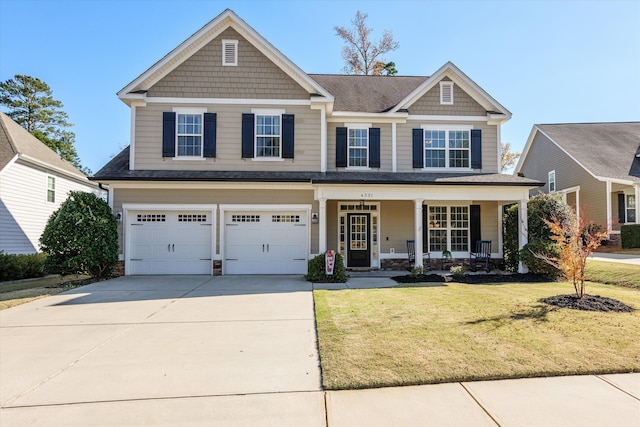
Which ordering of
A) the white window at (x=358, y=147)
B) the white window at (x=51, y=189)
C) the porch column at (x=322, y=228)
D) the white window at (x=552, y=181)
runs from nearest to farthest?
the porch column at (x=322, y=228) < the white window at (x=358, y=147) < the white window at (x=51, y=189) < the white window at (x=552, y=181)

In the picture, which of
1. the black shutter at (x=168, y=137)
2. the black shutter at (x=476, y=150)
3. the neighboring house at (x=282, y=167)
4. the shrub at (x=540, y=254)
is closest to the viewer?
the shrub at (x=540, y=254)

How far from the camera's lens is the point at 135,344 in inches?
204

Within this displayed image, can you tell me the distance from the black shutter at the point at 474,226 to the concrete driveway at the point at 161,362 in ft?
26.9

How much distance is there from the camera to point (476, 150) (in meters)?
13.6

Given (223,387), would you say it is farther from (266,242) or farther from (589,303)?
(266,242)

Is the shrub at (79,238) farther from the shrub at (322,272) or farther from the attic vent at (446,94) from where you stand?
the attic vent at (446,94)

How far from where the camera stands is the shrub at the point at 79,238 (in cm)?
1068

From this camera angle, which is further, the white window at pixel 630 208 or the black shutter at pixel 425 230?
the white window at pixel 630 208

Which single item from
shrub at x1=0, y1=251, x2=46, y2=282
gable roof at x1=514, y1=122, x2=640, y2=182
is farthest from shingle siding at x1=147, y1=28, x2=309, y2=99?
gable roof at x1=514, y1=122, x2=640, y2=182

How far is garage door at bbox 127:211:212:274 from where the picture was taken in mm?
12141

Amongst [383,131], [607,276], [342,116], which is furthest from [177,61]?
[607,276]

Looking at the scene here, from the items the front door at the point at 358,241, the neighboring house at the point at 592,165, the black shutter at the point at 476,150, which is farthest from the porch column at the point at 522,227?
the neighboring house at the point at 592,165

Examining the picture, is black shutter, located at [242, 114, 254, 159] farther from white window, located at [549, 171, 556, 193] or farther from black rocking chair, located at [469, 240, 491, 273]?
white window, located at [549, 171, 556, 193]

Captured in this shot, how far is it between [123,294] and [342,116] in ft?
30.4
